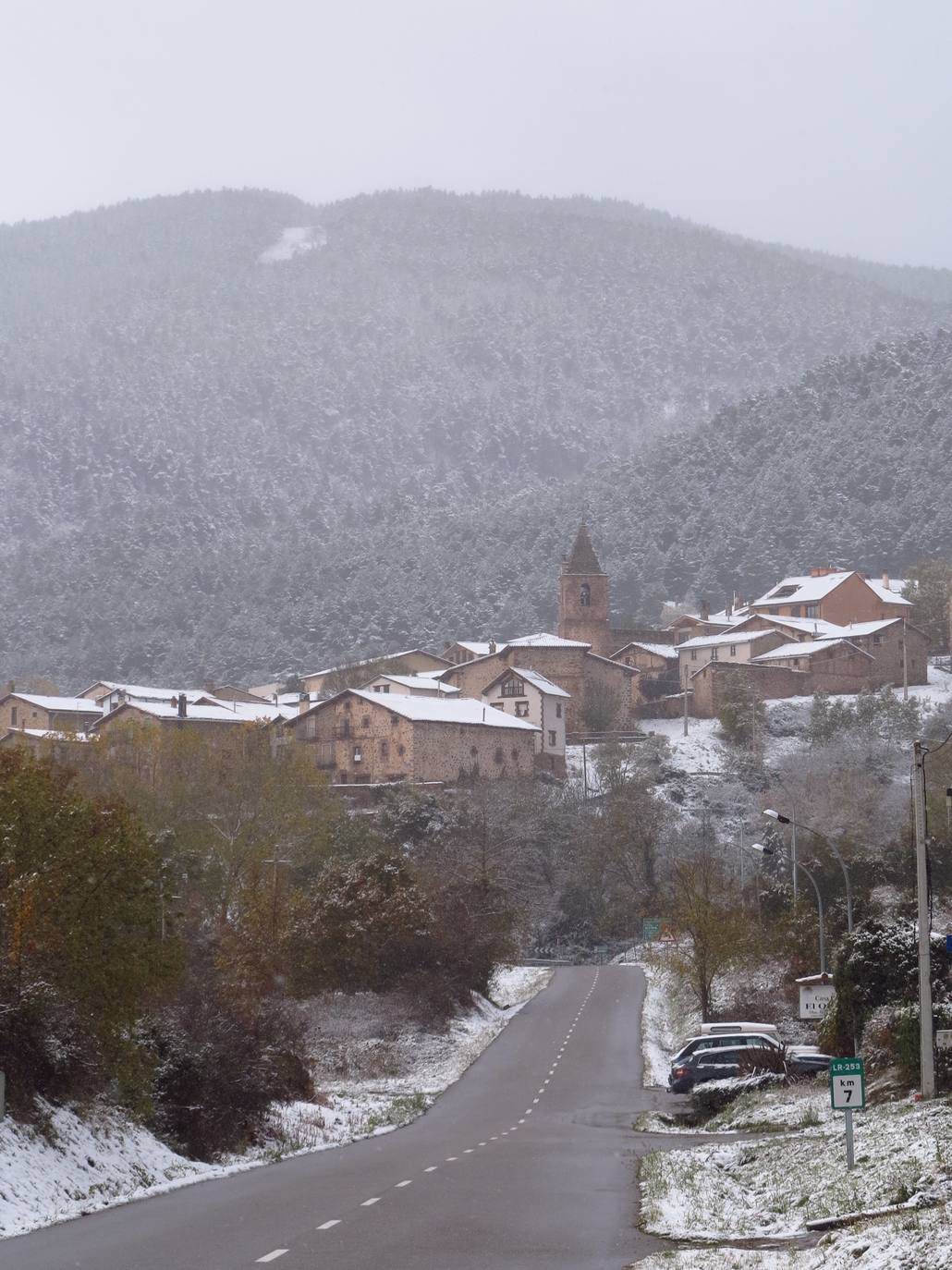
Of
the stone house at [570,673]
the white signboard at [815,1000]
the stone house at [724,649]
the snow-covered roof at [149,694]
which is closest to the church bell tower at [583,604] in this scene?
the stone house at [724,649]

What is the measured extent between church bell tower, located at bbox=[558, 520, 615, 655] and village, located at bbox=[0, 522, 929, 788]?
11cm

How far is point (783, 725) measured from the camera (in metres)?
127

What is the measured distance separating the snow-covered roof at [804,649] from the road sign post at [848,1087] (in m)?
115

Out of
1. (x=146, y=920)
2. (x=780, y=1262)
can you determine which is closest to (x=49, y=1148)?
(x=146, y=920)

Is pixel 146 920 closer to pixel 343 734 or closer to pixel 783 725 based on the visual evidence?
pixel 343 734

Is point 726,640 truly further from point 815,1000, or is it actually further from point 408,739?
point 815,1000

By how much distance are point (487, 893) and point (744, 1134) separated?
43690mm

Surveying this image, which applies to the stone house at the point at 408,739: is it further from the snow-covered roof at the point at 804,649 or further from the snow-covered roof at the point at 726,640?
the snow-covered roof at the point at 804,649

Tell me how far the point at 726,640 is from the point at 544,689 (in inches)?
758

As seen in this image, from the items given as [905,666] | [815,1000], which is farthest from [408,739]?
[815,1000]

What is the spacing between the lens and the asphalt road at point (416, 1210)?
16188 millimetres

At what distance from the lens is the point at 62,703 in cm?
13700

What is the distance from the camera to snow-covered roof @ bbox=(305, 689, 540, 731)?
4520 inches

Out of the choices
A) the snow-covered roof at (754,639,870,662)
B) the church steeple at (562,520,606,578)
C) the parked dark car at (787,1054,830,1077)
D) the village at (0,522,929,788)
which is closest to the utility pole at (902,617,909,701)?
the village at (0,522,929,788)
